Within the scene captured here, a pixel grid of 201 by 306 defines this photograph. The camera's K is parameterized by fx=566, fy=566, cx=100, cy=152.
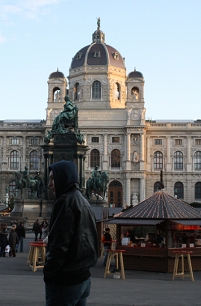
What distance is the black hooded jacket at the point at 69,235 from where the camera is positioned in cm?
517

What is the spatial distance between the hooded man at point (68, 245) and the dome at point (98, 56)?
8415 centimetres

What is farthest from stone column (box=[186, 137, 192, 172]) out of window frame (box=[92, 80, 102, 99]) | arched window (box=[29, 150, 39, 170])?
arched window (box=[29, 150, 39, 170])

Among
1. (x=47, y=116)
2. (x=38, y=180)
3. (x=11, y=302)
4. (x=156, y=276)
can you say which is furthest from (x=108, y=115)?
(x=11, y=302)

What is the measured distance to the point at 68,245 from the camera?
5.23 meters

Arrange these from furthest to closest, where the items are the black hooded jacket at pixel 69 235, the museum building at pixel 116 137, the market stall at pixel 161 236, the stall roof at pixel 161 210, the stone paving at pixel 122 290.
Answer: the museum building at pixel 116 137
the stall roof at pixel 161 210
the market stall at pixel 161 236
the stone paving at pixel 122 290
the black hooded jacket at pixel 69 235

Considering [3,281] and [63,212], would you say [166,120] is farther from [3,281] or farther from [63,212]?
[63,212]

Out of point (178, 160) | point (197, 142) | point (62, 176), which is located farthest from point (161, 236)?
point (197, 142)

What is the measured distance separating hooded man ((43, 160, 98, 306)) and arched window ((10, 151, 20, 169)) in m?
84.0

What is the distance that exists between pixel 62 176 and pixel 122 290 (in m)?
7.70

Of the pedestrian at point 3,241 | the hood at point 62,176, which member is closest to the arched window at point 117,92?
the pedestrian at point 3,241

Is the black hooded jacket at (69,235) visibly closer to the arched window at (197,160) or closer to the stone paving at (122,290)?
the stone paving at (122,290)

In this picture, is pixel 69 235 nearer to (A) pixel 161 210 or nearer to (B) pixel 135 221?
(B) pixel 135 221

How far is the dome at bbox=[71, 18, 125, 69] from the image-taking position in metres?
88.9

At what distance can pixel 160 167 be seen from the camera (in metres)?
85.3
